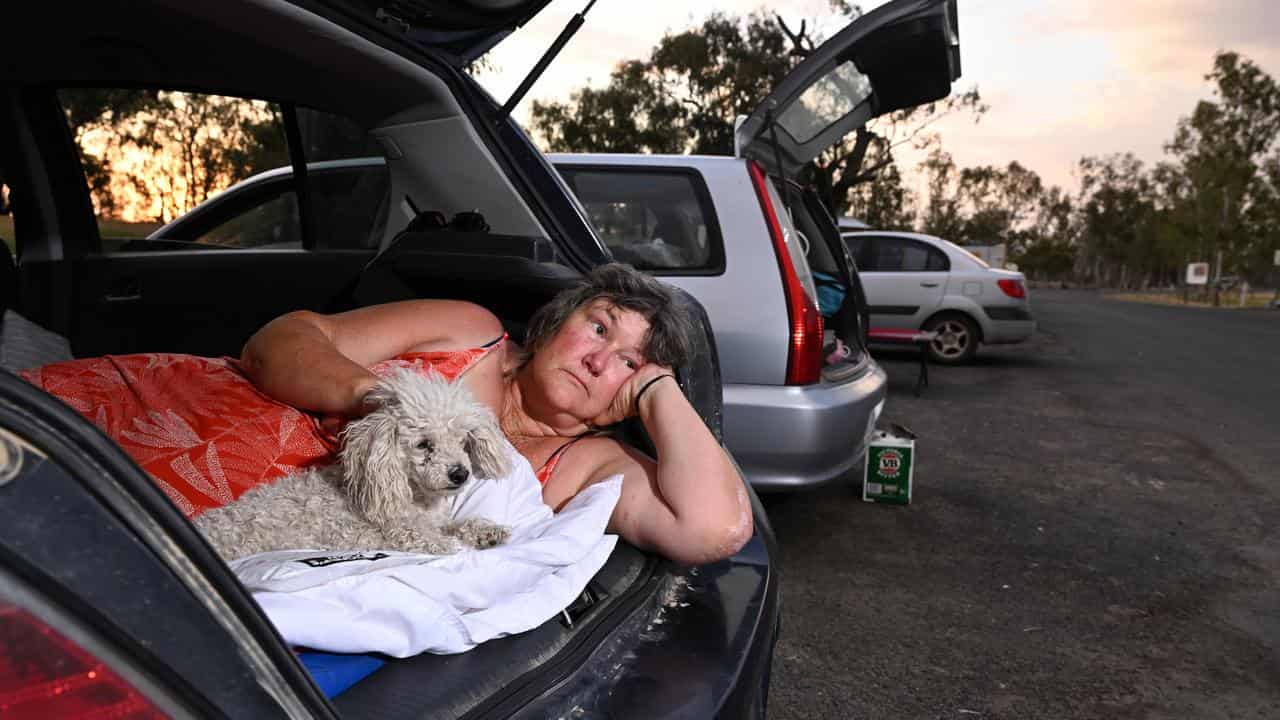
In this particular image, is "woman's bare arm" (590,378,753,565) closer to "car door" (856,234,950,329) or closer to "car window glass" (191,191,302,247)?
"car window glass" (191,191,302,247)

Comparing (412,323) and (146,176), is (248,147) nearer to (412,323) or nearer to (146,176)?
(146,176)

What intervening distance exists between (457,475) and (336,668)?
1.73 feet

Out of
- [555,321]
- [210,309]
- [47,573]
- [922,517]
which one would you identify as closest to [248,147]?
[210,309]

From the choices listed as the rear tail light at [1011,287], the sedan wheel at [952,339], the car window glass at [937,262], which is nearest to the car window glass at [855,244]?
the car window glass at [937,262]

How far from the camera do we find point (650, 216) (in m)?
4.99

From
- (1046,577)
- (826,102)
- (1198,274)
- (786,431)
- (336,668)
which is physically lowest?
(1046,577)

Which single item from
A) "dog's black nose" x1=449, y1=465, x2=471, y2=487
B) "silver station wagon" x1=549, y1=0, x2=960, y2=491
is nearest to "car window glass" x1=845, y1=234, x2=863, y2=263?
"silver station wagon" x1=549, y1=0, x2=960, y2=491

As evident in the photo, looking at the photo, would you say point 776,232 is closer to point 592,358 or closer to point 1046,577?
point 1046,577


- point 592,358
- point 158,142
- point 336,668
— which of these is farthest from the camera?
point 158,142

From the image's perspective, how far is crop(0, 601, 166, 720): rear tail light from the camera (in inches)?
26.2

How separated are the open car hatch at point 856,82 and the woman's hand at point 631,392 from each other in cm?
222

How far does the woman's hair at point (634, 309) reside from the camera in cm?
→ 234

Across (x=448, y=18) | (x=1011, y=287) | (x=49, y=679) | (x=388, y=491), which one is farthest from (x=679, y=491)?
(x=1011, y=287)

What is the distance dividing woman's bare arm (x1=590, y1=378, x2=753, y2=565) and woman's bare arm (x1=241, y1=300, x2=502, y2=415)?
574mm
